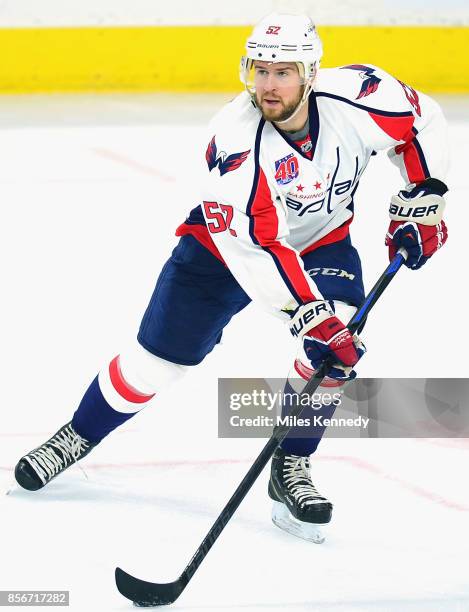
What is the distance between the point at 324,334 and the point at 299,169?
1.18 ft

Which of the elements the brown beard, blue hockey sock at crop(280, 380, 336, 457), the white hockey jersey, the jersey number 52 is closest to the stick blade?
blue hockey sock at crop(280, 380, 336, 457)

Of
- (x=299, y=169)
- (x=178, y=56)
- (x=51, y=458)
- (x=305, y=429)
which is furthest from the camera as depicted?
(x=178, y=56)

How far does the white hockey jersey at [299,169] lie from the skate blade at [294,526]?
17.9 inches

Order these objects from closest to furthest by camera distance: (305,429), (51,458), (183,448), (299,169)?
(299,169) → (305,429) → (51,458) → (183,448)

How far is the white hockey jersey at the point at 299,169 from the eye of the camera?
2379mm

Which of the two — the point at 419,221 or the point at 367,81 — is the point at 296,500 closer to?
the point at 419,221

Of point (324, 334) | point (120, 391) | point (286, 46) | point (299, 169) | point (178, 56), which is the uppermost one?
point (178, 56)

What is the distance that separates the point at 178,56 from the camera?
7.46 metres

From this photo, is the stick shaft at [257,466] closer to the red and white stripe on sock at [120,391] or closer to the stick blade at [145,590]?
the stick blade at [145,590]

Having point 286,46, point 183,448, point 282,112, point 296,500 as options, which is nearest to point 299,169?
point 282,112

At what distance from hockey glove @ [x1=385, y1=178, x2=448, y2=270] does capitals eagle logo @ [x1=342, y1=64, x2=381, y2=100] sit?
0.86 feet

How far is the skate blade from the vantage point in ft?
8.24

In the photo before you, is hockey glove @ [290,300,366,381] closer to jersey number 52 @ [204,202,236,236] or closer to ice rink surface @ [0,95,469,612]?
jersey number 52 @ [204,202,236,236]

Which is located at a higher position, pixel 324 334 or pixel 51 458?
pixel 324 334
